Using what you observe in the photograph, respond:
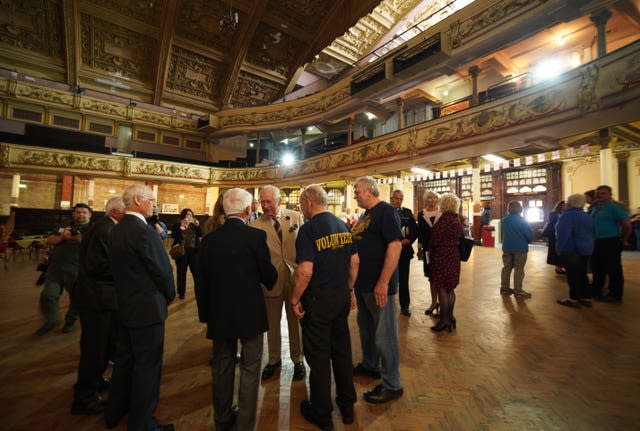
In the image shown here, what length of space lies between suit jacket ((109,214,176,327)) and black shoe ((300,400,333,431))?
3.64 feet

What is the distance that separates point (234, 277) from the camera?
165 cm

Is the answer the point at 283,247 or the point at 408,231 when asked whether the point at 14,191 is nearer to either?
the point at 283,247

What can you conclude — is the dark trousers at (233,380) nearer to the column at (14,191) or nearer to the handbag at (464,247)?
the handbag at (464,247)

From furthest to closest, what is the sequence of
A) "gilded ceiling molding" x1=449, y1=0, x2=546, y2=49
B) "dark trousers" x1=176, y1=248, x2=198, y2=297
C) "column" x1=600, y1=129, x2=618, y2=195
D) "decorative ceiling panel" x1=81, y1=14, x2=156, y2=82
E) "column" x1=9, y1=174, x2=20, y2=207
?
1. "decorative ceiling panel" x1=81, y1=14, x2=156, y2=82
2. "column" x1=9, y1=174, x2=20, y2=207
3. "gilded ceiling molding" x1=449, y1=0, x2=546, y2=49
4. "column" x1=600, y1=129, x2=618, y2=195
5. "dark trousers" x1=176, y1=248, x2=198, y2=297

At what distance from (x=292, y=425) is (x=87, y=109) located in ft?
76.5

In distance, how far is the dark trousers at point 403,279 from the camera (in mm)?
3704

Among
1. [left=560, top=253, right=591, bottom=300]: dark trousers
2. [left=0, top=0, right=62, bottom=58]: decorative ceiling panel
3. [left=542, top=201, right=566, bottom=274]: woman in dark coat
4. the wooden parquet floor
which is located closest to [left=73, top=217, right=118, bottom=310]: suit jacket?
the wooden parquet floor

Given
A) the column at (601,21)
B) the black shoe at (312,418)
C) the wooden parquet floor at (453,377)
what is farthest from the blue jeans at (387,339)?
the column at (601,21)

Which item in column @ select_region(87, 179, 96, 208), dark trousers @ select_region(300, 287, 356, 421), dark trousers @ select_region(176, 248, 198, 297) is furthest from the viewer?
column @ select_region(87, 179, 96, 208)

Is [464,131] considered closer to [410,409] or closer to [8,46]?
[410,409]

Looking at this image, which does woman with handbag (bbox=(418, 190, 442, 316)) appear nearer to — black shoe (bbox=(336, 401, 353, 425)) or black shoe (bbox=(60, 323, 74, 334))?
black shoe (bbox=(336, 401, 353, 425))

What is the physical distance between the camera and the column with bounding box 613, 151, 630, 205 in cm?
1005

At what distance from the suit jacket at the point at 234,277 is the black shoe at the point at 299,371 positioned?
0.88 metres

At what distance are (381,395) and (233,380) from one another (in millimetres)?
1069
